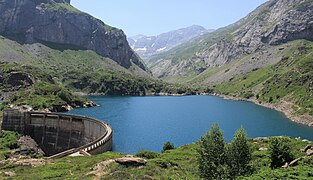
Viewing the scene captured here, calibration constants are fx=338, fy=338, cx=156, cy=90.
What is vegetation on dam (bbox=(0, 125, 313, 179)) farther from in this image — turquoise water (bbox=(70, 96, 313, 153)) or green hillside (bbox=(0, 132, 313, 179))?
turquoise water (bbox=(70, 96, 313, 153))

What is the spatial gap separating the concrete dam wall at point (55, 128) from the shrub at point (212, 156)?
49.7 meters

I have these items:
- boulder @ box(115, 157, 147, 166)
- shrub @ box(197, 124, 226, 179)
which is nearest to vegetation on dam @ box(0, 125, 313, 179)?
boulder @ box(115, 157, 147, 166)

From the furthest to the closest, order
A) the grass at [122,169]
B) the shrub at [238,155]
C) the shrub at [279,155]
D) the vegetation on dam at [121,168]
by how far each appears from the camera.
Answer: the shrub at [279,155] → the grass at [122,169] → the vegetation on dam at [121,168] → the shrub at [238,155]

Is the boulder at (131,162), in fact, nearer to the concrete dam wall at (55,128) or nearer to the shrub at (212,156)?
the shrub at (212,156)

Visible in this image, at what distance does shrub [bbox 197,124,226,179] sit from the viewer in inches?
1346

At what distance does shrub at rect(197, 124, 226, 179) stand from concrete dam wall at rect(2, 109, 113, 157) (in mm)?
49709

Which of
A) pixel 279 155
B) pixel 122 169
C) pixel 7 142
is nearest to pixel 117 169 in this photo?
pixel 122 169

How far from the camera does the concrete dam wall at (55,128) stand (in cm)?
8606

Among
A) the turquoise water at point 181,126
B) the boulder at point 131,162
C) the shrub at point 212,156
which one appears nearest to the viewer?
the shrub at point 212,156

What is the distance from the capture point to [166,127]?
440ft

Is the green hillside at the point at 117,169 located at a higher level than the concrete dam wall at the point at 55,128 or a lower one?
higher

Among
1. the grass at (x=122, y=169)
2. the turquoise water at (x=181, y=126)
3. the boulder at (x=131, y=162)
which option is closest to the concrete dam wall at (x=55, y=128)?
the turquoise water at (x=181, y=126)

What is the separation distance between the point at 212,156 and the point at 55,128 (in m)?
63.0

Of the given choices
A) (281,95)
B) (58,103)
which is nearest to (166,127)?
(58,103)
